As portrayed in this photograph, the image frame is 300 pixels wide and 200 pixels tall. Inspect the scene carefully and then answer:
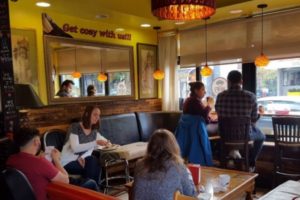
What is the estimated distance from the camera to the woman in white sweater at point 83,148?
11.2 ft

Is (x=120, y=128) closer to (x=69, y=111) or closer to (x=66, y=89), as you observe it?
(x=69, y=111)

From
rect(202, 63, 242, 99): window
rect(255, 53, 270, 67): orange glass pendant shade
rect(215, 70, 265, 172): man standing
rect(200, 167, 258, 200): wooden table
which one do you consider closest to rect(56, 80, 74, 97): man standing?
rect(215, 70, 265, 172): man standing

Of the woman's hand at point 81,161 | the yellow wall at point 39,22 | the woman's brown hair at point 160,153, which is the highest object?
the yellow wall at point 39,22

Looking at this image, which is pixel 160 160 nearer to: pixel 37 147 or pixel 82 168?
pixel 37 147

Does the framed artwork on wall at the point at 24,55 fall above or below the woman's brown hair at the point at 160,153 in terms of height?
above

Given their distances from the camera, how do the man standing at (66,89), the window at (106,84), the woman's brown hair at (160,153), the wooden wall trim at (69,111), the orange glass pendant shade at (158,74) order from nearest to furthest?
the woman's brown hair at (160,153) < the wooden wall trim at (69,111) < the man standing at (66,89) < the window at (106,84) < the orange glass pendant shade at (158,74)

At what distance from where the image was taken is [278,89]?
4.68 m

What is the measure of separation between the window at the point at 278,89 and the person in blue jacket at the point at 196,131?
123cm

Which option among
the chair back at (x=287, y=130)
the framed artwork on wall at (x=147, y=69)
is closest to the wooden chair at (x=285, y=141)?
the chair back at (x=287, y=130)

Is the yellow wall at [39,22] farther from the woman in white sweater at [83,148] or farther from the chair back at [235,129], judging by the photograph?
the chair back at [235,129]

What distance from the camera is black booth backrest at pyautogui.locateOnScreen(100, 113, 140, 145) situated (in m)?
4.60

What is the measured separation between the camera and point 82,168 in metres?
3.46

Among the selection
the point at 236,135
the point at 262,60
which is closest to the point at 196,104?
the point at 236,135

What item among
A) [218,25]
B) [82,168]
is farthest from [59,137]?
[218,25]
